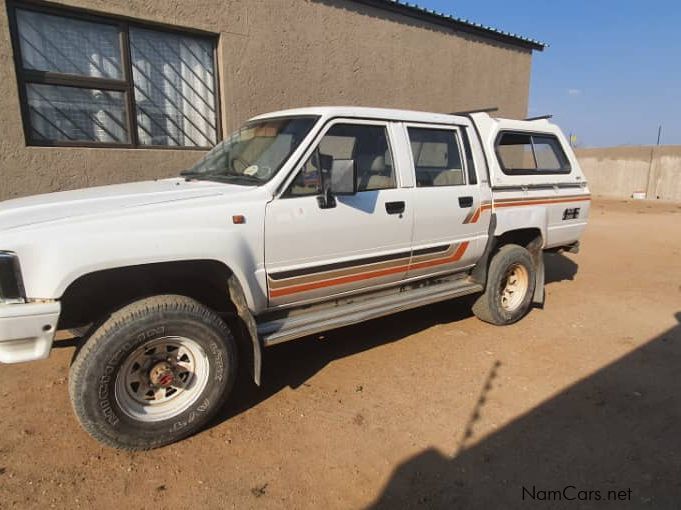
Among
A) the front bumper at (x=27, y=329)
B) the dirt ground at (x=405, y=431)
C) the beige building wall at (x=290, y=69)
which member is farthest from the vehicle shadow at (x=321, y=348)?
the beige building wall at (x=290, y=69)

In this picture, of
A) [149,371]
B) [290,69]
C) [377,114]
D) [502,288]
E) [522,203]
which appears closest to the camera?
[149,371]

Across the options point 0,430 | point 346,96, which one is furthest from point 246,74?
point 0,430

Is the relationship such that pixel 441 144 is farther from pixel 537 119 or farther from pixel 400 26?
pixel 400 26

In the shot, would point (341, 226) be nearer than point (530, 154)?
Yes

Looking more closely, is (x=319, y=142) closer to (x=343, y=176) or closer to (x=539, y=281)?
(x=343, y=176)

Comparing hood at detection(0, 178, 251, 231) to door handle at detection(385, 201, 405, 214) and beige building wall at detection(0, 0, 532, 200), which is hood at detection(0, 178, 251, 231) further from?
beige building wall at detection(0, 0, 532, 200)

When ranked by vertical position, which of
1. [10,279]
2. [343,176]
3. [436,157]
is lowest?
[10,279]

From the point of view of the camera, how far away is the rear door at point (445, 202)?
3.91 m

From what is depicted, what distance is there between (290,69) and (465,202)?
14.5 ft

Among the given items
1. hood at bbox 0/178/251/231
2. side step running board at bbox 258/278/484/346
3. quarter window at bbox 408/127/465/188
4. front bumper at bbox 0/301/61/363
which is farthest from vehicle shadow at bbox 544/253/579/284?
front bumper at bbox 0/301/61/363

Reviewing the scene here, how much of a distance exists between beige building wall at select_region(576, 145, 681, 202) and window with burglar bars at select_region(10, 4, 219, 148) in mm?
21754

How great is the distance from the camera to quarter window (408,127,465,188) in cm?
395

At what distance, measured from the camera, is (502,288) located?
4.93m

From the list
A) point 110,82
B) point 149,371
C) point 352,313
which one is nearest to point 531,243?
point 352,313
